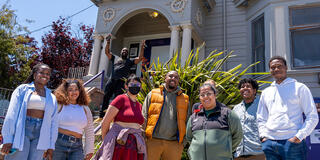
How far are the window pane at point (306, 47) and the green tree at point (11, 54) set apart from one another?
1220 cm

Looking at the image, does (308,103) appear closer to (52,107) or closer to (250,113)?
(250,113)

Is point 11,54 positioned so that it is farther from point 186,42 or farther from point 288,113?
point 288,113

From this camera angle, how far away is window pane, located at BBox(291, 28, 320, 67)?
7.37m

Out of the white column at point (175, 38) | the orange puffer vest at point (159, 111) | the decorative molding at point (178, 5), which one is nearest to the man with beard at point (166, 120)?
the orange puffer vest at point (159, 111)

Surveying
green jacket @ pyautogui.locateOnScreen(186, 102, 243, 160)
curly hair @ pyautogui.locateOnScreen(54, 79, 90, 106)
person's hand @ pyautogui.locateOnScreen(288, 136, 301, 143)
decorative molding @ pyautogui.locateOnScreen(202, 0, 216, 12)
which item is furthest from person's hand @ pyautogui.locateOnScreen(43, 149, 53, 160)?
decorative molding @ pyautogui.locateOnScreen(202, 0, 216, 12)

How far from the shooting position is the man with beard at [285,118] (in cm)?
238

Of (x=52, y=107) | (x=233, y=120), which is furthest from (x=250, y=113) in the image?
(x=52, y=107)

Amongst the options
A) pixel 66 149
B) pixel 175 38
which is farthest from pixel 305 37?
pixel 66 149

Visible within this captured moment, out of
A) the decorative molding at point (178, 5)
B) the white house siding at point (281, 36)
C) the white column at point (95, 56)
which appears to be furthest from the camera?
the white column at point (95, 56)

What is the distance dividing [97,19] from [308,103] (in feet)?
29.5

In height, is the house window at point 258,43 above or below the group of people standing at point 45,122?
above

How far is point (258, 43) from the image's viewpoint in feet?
29.0

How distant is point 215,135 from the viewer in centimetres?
248

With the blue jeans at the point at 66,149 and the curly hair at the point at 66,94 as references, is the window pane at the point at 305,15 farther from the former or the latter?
the blue jeans at the point at 66,149
